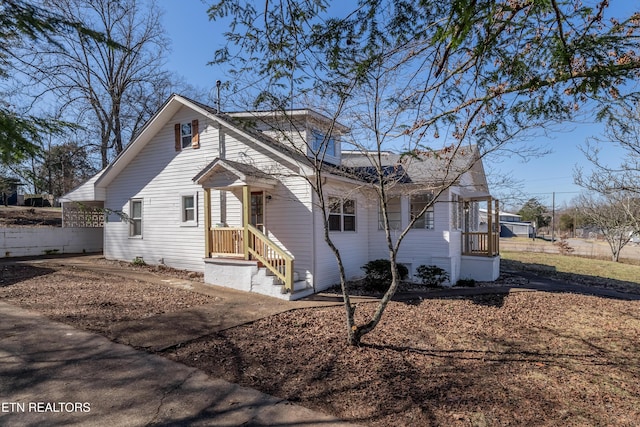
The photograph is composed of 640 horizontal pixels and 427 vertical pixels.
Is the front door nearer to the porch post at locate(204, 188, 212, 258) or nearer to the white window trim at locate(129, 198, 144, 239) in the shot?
the porch post at locate(204, 188, 212, 258)

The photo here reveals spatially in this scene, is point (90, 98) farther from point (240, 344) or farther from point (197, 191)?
point (240, 344)

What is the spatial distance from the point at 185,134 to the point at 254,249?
18.1 ft

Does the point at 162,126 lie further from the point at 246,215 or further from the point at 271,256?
the point at 271,256

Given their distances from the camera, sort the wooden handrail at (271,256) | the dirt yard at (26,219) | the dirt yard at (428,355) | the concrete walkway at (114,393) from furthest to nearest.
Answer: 1. the dirt yard at (26,219)
2. the wooden handrail at (271,256)
3. the dirt yard at (428,355)
4. the concrete walkway at (114,393)

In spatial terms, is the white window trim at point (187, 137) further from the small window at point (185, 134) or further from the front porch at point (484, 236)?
the front porch at point (484, 236)

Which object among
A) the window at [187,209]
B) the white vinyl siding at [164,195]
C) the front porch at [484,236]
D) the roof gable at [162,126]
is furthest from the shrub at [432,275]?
the window at [187,209]

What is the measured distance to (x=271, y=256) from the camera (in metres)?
9.92

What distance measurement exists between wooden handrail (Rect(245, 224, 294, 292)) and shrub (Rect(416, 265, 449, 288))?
175 inches

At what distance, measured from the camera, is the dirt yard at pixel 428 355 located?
3938 millimetres

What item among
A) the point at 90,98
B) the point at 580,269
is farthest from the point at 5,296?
the point at 580,269

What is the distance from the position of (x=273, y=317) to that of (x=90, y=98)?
2121 centimetres

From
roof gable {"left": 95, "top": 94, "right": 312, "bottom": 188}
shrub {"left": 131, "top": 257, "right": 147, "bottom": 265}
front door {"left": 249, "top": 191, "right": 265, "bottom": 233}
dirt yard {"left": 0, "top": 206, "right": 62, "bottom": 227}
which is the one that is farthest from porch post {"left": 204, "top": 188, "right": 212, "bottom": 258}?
dirt yard {"left": 0, "top": 206, "right": 62, "bottom": 227}

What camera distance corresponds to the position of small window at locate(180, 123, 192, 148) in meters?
12.5

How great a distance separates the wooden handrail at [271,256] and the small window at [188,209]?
3761mm
